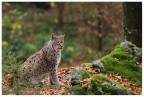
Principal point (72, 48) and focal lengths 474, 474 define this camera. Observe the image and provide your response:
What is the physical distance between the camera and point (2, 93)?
31.0ft

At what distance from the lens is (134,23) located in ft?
36.4

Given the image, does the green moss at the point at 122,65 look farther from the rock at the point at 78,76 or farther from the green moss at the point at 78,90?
the green moss at the point at 78,90

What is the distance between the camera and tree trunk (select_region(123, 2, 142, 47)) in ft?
36.4

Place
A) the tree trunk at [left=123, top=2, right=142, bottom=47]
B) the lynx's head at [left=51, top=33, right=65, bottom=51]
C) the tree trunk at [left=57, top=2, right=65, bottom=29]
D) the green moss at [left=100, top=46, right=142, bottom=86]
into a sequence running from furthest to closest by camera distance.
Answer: the tree trunk at [left=57, top=2, right=65, bottom=29], the tree trunk at [left=123, top=2, right=142, bottom=47], the green moss at [left=100, top=46, right=142, bottom=86], the lynx's head at [left=51, top=33, right=65, bottom=51]

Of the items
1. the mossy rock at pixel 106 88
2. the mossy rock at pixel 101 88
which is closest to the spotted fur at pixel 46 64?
the mossy rock at pixel 101 88

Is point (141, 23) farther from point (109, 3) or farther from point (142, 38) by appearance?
point (109, 3)

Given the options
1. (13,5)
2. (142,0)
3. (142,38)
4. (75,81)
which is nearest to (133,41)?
(142,38)

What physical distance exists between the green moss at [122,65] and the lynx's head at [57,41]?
95 cm

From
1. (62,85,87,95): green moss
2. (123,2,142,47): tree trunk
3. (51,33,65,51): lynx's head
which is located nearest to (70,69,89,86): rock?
(62,85,87,95): green moss

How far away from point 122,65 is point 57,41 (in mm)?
1534

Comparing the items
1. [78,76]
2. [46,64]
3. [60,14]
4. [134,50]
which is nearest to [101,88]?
[78,76]

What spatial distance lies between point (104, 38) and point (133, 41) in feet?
34.8

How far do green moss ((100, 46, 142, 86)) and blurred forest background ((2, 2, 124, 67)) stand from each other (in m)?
8.60

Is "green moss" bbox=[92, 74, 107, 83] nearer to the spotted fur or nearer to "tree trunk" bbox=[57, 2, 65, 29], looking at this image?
the spotted fur
